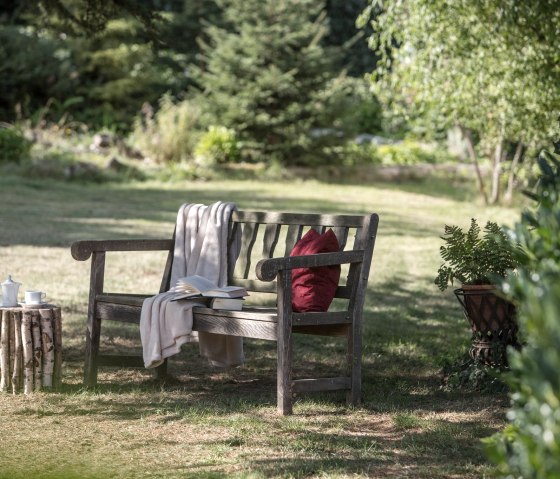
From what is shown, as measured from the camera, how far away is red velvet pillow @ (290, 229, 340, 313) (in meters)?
4.96

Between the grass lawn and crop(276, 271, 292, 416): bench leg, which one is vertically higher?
crop(276, 271, 292, 416): bench leg

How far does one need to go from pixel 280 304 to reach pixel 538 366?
8.41ft

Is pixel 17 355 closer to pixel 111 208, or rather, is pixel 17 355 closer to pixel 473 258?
pixel 473 258

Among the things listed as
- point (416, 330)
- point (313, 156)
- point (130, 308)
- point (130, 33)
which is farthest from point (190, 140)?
point (130, 308)

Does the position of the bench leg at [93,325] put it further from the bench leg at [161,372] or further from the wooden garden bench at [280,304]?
the bench leg at [161,372]

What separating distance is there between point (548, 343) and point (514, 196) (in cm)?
1530

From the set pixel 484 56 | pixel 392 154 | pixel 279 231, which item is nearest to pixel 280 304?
pixel 279 231

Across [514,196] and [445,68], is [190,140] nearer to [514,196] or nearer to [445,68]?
[514,196]

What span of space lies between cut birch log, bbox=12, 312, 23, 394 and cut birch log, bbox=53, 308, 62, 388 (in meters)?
0.17

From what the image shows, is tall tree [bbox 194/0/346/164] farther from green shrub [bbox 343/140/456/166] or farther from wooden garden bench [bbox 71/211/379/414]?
wooden garden bench [bbox 71/211/379/414]

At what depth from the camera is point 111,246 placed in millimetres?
5375

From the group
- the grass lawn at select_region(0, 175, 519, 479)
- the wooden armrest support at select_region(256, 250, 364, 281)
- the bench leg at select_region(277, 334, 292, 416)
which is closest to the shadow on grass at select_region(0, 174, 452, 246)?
the grass lawn at select_region(0, 175, 519, 479)

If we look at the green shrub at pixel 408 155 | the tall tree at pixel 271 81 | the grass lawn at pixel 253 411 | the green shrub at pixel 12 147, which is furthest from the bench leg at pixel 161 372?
the green shrub at pixel 408 155

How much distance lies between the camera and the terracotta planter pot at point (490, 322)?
5113mm
